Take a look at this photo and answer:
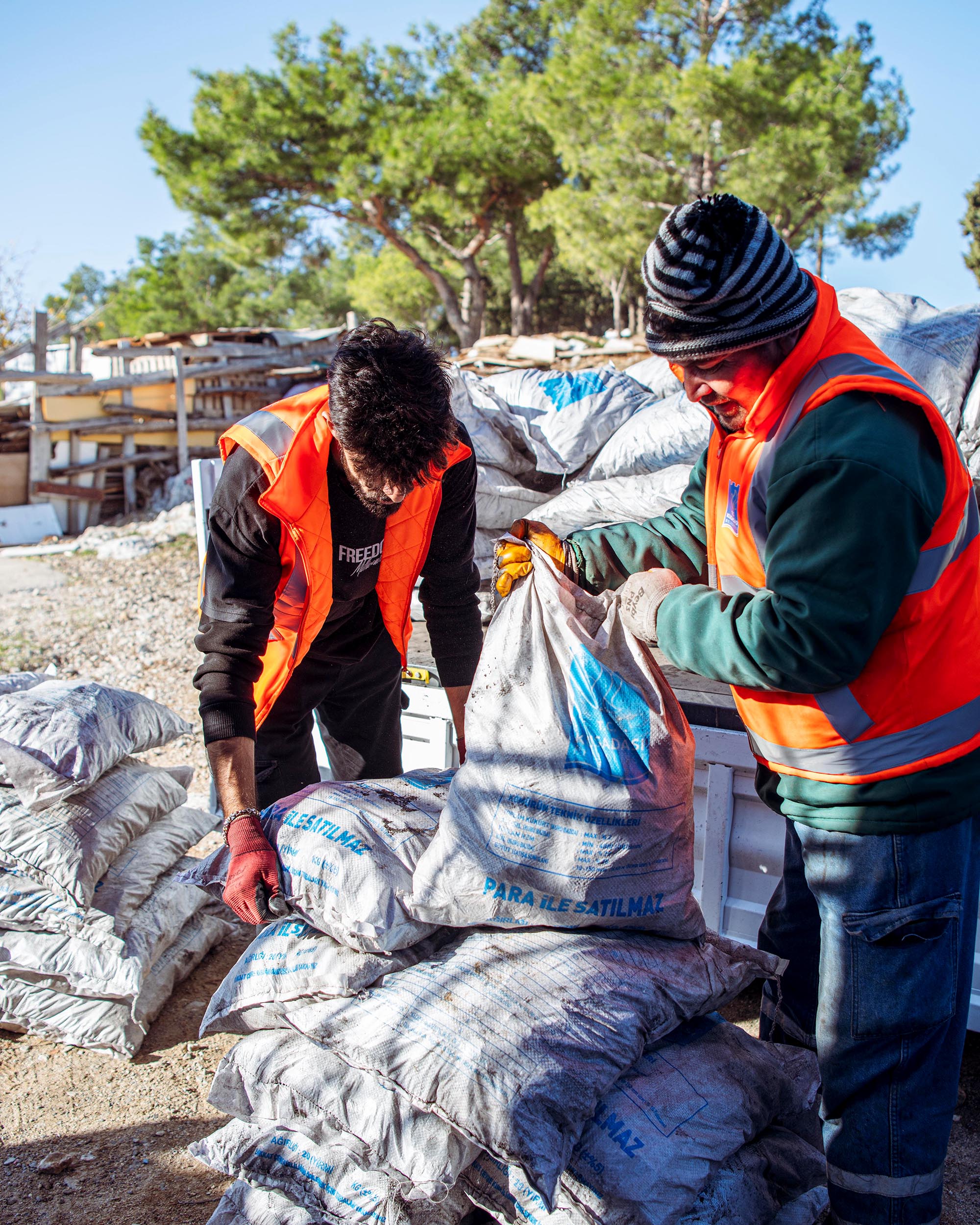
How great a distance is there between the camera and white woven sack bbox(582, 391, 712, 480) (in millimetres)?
3439

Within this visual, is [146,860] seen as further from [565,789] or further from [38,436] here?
[38,436]

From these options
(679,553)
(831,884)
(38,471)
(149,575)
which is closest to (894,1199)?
(831,884)

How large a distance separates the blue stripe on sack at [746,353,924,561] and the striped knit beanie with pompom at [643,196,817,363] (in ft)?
0.26

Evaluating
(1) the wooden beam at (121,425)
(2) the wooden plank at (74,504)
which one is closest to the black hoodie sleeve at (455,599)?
(1) the wooden beam at (121,425)

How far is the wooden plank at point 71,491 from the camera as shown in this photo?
475 inches

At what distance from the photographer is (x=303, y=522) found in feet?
5.96

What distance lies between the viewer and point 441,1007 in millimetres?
1428

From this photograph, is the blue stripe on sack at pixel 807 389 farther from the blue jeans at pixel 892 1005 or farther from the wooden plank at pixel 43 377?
the wooden plank at pixel 43 377

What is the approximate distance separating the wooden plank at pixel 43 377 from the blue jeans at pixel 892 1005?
12.3m

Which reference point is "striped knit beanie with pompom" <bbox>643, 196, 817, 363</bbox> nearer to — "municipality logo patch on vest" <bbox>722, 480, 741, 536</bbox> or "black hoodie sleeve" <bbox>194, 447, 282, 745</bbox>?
"municipality logo patch on vest" <bbox>722, 480, 741, 536</bbox>

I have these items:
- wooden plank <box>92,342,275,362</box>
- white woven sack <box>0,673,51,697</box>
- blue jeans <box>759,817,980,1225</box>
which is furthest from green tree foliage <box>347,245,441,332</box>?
blue jeans <box>759,817,980,1225</box>

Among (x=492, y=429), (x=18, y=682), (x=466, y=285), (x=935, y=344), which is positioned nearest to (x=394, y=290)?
(x=466, y=285)

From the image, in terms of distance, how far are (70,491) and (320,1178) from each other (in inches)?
490

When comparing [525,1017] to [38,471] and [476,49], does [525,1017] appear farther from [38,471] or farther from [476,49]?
[476,49]
